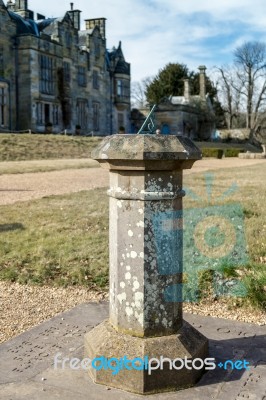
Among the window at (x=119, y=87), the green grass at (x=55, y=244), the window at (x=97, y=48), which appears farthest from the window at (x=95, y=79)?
the green grass at (x=55, y=244)

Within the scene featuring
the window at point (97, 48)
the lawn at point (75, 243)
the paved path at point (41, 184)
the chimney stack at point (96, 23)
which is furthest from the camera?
the chimney stack at point (96, 23)

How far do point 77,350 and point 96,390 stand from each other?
0.60 m

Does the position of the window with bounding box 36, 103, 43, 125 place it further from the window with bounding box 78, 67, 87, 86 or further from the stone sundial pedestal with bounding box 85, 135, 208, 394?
the stone sundial pedestal with bounding box 85, 135, 208, 394

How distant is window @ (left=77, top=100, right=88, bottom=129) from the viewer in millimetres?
45406

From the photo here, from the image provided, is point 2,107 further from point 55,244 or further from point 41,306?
point 41,306

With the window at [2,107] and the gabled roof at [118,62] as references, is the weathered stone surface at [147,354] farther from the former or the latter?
the gabled roof at [118,62]

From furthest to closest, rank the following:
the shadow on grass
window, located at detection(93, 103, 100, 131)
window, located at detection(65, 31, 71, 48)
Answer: window, located at detection(93, 103, 100, 131)
window, located at detection(65, 31, 71, 48)
the shadow on grass

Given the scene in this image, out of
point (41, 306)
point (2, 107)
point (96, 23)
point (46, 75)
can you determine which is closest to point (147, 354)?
point (41, 306)

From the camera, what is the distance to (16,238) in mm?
7527

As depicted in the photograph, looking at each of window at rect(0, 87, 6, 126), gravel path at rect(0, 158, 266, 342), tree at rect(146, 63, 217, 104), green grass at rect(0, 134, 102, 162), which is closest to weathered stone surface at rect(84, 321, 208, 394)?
gravel path at rect(0, 158, 266, 342)

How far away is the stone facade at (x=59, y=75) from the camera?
37.2m

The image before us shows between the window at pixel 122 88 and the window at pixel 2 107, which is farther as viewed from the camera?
the window at pixel 122 88

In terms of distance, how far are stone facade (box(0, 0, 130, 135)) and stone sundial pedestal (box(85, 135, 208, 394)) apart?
34.8m

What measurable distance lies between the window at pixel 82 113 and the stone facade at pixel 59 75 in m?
0.10
